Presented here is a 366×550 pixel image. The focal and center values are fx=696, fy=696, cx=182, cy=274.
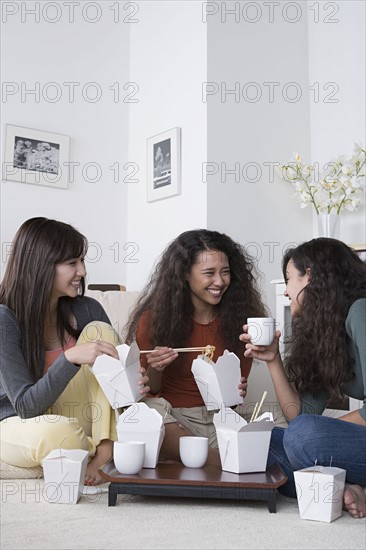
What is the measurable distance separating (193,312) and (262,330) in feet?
1.79

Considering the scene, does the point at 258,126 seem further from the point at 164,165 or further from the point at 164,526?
the point at 164,526

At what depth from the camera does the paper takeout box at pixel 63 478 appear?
1.70 m

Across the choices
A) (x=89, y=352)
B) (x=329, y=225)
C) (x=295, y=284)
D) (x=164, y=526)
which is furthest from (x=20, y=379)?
(x=329, y=225)

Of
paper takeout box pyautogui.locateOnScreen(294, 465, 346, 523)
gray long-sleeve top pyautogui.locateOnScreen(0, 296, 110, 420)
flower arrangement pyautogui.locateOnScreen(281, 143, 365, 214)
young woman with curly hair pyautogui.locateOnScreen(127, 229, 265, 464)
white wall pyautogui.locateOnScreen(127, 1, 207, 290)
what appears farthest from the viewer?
white wall pyautogui.locateOnScreen(127, 1, 207, 290)

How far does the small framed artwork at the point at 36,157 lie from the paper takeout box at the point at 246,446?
2259mm

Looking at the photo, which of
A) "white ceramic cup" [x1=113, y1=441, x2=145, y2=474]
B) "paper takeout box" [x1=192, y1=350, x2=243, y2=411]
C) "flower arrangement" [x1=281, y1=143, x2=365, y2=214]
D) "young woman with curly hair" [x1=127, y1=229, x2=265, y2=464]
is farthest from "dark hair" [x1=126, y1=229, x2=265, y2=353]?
"flower arrangement" [x1=281, y1=143, x2=365, y2=214]

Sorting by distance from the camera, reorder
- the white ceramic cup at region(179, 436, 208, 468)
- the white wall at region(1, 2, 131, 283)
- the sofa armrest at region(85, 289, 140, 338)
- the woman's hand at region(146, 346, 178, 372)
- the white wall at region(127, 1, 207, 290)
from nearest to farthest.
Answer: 1. the white ceramic cup at region(179, 436, 208, 468)
2. the woman's hand at region(146, 346, 178, 372)
3. the sofa armrest at region(85, 289, 140, 338)
4. the white wall at region(127, 1, 207, 290)
5. the white wall at region(1, 2, 131, 283)

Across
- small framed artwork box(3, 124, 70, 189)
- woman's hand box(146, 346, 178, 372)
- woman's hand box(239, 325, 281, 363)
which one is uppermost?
small framed artwork box(3, 124, 70, 189)

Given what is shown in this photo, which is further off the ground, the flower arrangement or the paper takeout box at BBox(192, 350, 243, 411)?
the flower arrangement

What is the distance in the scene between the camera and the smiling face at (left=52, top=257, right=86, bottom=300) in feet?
7.16

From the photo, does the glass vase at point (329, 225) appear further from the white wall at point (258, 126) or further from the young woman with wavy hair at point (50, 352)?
the young woman with wavy hair at point (50, 352)

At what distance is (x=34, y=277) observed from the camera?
2156mm

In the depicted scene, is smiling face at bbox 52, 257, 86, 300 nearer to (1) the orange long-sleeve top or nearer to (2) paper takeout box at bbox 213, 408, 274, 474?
(1) the orange long-sleeve top

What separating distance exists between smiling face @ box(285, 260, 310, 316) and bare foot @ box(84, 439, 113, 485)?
2.19 feet
